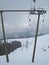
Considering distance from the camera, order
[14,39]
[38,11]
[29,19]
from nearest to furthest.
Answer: [29,19] → [38,11] → [14,39]

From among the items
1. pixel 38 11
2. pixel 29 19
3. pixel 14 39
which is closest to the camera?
pixel 29 19

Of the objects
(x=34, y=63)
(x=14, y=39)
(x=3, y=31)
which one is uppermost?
(x=3, y=31)

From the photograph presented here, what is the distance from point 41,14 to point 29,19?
1.43 metres

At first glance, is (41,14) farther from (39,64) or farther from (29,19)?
(39,64)

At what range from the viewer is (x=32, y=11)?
15086 millimetres

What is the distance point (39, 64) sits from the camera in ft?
48.9

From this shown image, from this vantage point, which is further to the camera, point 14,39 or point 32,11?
point 14,39

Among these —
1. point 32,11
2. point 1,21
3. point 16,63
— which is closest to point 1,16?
point 1,21

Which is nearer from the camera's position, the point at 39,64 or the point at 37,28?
the point at 39,64

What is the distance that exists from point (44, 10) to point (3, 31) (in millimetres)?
3477

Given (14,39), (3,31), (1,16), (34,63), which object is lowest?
(14,39)

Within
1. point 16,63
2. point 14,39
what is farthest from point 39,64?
point 14,39

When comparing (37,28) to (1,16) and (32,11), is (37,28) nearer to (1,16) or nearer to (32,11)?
(32,11)

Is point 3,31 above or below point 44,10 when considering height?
below
